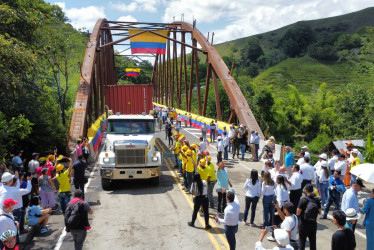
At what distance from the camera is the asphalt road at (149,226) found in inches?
307

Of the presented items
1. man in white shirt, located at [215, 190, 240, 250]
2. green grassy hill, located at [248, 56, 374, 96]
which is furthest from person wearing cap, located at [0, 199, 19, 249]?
green grassy hill, located at [248, 56, 374, 96]

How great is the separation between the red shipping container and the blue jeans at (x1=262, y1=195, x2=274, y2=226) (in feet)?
50.2

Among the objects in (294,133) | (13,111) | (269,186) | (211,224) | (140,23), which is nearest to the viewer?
(269,186)

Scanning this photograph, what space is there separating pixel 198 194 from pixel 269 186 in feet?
6.01

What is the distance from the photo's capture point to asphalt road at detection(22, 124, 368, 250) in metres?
7.80

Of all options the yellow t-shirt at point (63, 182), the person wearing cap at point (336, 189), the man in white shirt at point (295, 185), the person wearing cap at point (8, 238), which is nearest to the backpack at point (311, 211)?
the man in white shirt at point (295, 185)

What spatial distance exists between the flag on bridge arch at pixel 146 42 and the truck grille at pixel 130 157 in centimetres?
1872

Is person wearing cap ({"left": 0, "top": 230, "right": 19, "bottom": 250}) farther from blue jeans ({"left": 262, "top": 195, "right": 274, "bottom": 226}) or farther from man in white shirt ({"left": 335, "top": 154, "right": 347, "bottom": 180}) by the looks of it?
man in white shirt ({"left": 335, "top": 154, "right": 347, "bottom": 180})

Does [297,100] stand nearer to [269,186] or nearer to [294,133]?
[294,133]

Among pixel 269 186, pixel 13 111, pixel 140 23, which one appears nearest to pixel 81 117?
pixel 13 111

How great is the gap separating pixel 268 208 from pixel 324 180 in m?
2.65

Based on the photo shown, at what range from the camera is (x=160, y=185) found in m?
13.1

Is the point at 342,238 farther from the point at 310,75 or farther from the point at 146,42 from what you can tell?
the point at 310,75

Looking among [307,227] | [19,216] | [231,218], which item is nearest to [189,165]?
[231,218]
